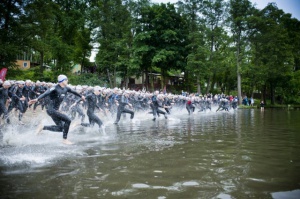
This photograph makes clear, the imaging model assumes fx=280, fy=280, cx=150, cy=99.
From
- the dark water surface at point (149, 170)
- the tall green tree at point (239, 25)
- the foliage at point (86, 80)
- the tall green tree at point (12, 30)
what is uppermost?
the tall green tree at point (239, 25)

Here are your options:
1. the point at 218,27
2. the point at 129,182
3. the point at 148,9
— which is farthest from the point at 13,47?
the point at 218,27

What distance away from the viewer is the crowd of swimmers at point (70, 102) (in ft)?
26.2

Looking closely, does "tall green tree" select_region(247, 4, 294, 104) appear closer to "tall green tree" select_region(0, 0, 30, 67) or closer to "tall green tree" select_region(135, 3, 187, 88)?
"tall green tree" select_region(135, 3, 187, 88)

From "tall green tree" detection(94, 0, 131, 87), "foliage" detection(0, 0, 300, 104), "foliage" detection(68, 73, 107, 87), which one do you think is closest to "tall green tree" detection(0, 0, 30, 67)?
"foliage" detection(0, 0, 300, 104)

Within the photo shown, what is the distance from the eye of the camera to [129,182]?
14.3 feet

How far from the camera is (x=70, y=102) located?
17188 millimetres

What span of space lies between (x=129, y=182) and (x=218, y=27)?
42.8 m

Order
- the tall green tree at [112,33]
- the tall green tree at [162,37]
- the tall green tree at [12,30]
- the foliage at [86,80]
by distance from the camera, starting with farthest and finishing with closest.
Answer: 1. the tall green tree at [112,33]
2. the tall green tree at [162,37]
3. the foliage at [86,80]
4. the tall green tree at [12,30]

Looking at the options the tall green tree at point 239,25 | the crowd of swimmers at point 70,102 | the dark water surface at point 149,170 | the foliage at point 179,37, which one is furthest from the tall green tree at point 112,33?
the dark water surface at point 149,170

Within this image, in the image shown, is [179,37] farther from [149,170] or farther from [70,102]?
[149,170]

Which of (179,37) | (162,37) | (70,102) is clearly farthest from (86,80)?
(70,102)

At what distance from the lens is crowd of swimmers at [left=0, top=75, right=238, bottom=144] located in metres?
7.97

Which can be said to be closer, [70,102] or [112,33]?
[70,102]

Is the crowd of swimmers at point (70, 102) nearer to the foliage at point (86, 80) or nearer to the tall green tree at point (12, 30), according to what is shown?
the tall green tree at point (12, 30)
